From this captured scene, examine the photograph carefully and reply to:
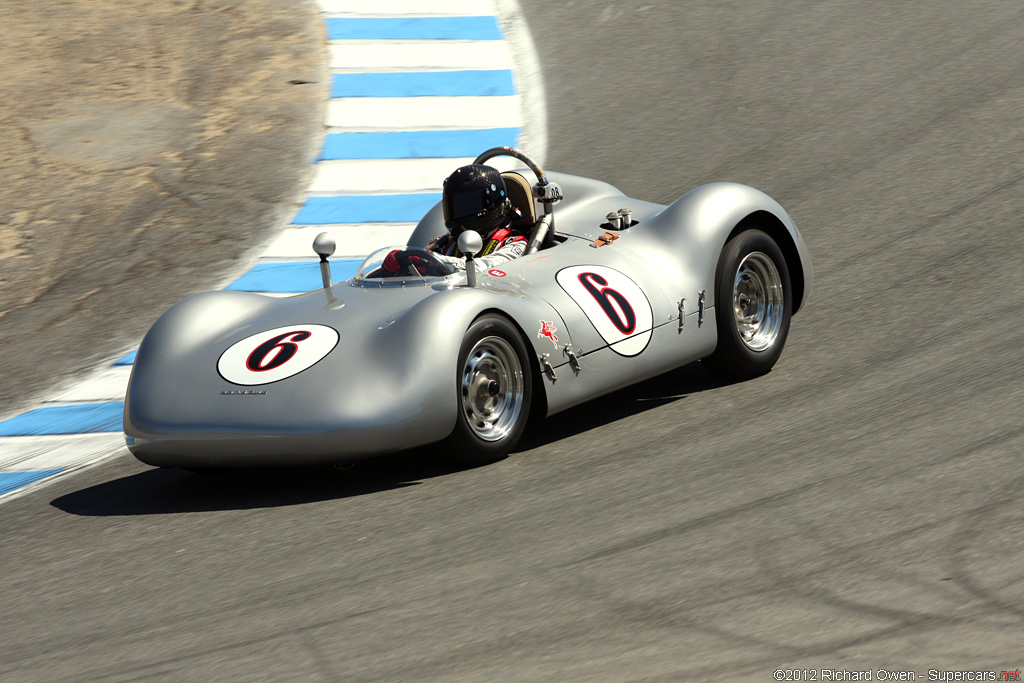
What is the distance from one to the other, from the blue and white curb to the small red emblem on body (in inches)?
87.2

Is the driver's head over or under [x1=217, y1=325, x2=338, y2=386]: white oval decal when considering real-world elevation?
over

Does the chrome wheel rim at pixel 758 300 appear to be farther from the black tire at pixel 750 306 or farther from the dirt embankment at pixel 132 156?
the dirt embankment at pixel 132 156

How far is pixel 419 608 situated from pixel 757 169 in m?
5.84

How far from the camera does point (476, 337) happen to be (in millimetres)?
4762

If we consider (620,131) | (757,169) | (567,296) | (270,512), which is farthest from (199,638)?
(620,131)

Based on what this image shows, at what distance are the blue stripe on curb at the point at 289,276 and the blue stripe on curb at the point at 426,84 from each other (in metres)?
3.12

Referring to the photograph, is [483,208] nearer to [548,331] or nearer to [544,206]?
[544,206]

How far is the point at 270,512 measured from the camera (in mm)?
4547

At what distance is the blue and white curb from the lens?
6211 millimetres

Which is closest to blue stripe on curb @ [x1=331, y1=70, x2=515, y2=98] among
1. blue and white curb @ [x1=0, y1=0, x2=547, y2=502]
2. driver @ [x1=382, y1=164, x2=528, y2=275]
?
blue and white curb @ [x1=0, y1=0, x2=547, y2=502]

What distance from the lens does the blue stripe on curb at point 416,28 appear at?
1197 cm

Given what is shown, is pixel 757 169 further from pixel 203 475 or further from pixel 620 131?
pixel 203 475

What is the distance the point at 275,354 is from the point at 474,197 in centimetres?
141

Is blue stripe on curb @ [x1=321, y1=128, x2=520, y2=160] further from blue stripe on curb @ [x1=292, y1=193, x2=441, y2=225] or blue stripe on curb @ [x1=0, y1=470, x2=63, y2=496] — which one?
blue stripe on curb @ [x1=0, y1=470, x2=63, y2=496]
